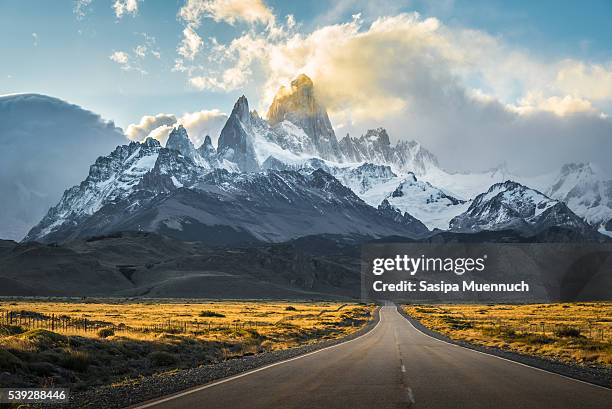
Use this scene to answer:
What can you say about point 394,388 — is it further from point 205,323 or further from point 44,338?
point 205,323

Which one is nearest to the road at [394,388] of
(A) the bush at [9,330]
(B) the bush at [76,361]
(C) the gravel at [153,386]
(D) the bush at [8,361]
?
(C) the gravel at [153,386]

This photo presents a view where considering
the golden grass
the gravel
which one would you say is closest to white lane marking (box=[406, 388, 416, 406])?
the gravel

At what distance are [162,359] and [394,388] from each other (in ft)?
40.6

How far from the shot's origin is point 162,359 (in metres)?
27.4

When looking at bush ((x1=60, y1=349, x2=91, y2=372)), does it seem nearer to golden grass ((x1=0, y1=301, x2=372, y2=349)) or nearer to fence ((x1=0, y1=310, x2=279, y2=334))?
golden grass ((x1=0, y1=301, x2=372, y2=349))

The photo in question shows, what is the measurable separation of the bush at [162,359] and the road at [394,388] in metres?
4.69

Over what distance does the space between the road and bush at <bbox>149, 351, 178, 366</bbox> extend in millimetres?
4692

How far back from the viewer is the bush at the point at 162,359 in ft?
89.3

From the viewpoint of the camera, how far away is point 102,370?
2328 cm

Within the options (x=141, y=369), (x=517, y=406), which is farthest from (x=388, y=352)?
(x=517, y=406)

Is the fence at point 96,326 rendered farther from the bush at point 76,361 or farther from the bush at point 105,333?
the bush at point 76,361

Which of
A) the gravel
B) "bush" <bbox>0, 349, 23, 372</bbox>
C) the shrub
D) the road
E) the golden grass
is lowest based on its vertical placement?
the golden grass

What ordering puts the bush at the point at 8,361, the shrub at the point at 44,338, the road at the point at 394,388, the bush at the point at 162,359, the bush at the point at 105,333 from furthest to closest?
the bush at the point at 105,333
the bush at the point at 162,359
the shrub at the point at 44,338
the bush at the point at 8,361
the road at the point at 394,388

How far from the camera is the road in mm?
16438
